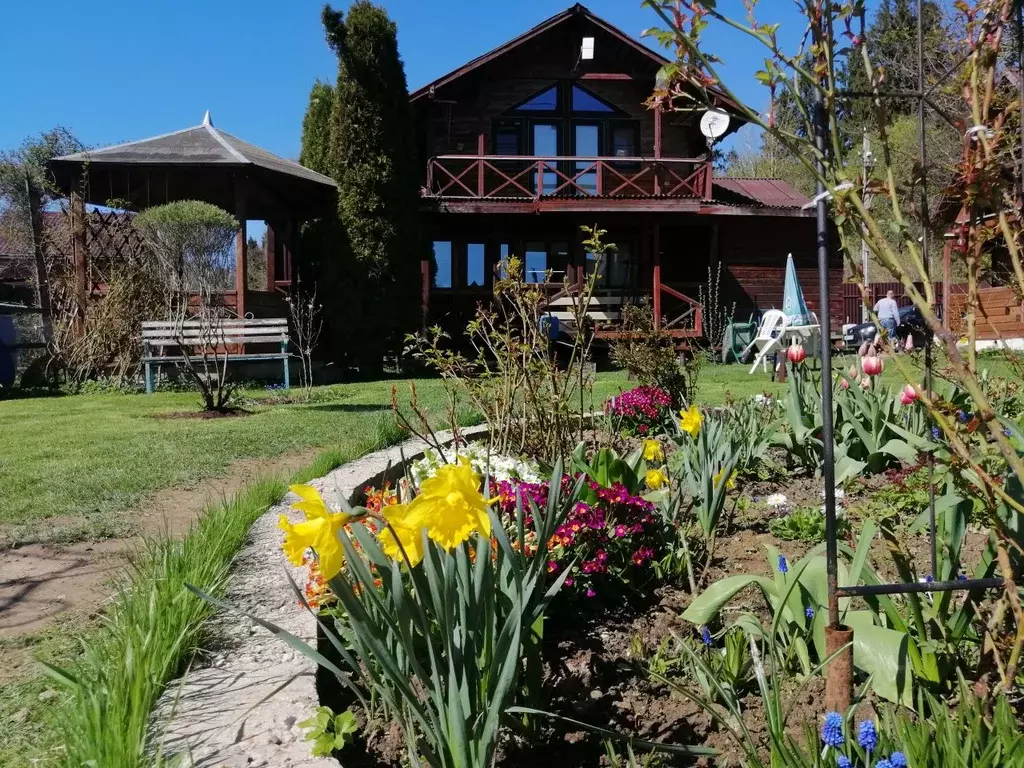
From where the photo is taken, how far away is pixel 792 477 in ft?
14.2

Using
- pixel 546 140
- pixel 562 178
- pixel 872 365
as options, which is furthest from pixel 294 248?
pixel 872 365

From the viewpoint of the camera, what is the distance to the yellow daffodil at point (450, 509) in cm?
127

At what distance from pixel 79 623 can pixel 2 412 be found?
310 inches

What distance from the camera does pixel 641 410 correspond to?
541 cm

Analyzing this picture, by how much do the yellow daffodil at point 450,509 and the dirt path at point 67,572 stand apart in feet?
5.63

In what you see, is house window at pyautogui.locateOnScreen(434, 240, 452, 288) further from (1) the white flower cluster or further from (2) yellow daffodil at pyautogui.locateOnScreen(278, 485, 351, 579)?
(2) yellow daffodil at pyautogui.locateOnScreen(278, 485, 351, 579)

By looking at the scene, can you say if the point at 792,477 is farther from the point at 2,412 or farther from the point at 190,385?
the point at 190,385

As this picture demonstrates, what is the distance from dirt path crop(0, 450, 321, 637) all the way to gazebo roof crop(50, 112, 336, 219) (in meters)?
10.0

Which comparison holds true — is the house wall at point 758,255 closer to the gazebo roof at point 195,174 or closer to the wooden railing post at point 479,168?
the wooden railing post at point 479,168

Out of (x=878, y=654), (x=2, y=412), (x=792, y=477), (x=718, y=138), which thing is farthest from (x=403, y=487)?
(x=718, y=138)

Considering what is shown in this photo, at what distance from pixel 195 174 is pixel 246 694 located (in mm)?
13983

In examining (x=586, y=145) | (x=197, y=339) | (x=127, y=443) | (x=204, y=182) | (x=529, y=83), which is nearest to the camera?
(x=127, y=443)

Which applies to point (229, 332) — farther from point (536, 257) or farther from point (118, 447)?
point (536, 257)

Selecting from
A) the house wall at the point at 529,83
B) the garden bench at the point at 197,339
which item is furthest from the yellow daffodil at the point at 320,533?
the house wall at the point at 529,83
